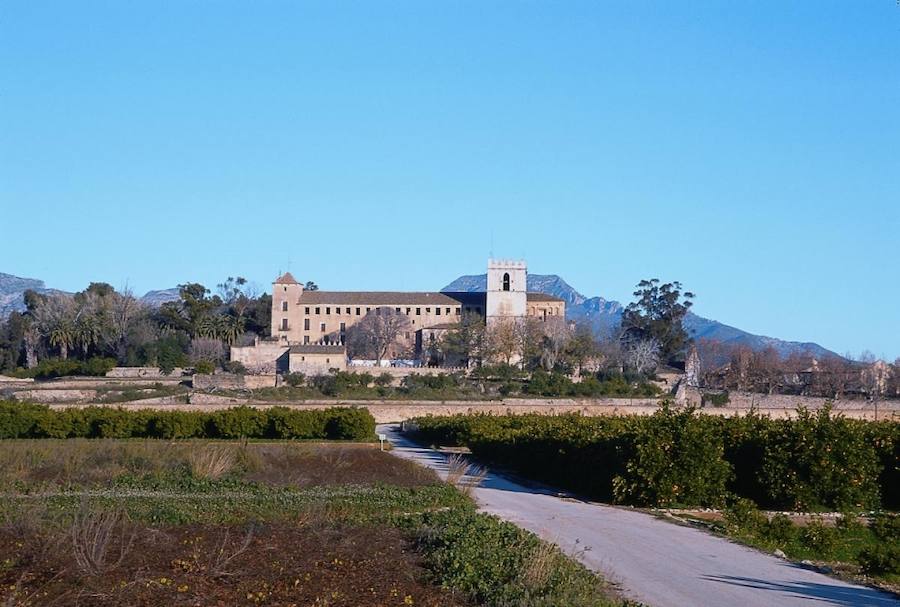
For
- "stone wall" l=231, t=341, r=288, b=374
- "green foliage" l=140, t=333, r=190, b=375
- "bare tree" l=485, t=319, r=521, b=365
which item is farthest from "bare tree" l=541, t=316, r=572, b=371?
"green foliage" l=140, t=333, r=190, b=375

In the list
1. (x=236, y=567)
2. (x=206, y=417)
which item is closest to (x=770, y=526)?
(x=236, y=567)

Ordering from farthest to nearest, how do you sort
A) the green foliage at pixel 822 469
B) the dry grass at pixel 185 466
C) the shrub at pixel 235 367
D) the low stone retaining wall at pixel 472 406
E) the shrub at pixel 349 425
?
the shrub at pixel 235 367 < the low stone retaining wall at pixel 472 406 < the shrub at pixel 349 425 < the dry grass at pixel 185 466 < the green foliage at pixel 822 469

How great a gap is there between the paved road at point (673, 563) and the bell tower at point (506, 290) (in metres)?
80.9

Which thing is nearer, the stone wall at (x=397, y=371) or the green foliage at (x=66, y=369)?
the green foliage at (x=66, y=369)

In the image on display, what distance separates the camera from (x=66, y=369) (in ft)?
233

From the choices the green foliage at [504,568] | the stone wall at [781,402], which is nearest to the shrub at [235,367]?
the stone wall at [781,402]

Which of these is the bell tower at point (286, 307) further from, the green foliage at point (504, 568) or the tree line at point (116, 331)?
the green foliage at point (504, 568)

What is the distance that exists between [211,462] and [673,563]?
11943mm

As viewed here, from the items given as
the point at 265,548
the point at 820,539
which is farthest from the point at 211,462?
the point at 820,539

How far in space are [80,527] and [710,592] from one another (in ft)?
20.9

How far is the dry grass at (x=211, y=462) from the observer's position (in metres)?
20.7

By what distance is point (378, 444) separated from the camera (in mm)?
35594

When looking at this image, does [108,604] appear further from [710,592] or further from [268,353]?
[268,353]

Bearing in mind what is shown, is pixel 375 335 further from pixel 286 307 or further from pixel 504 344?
pixel 504 344
